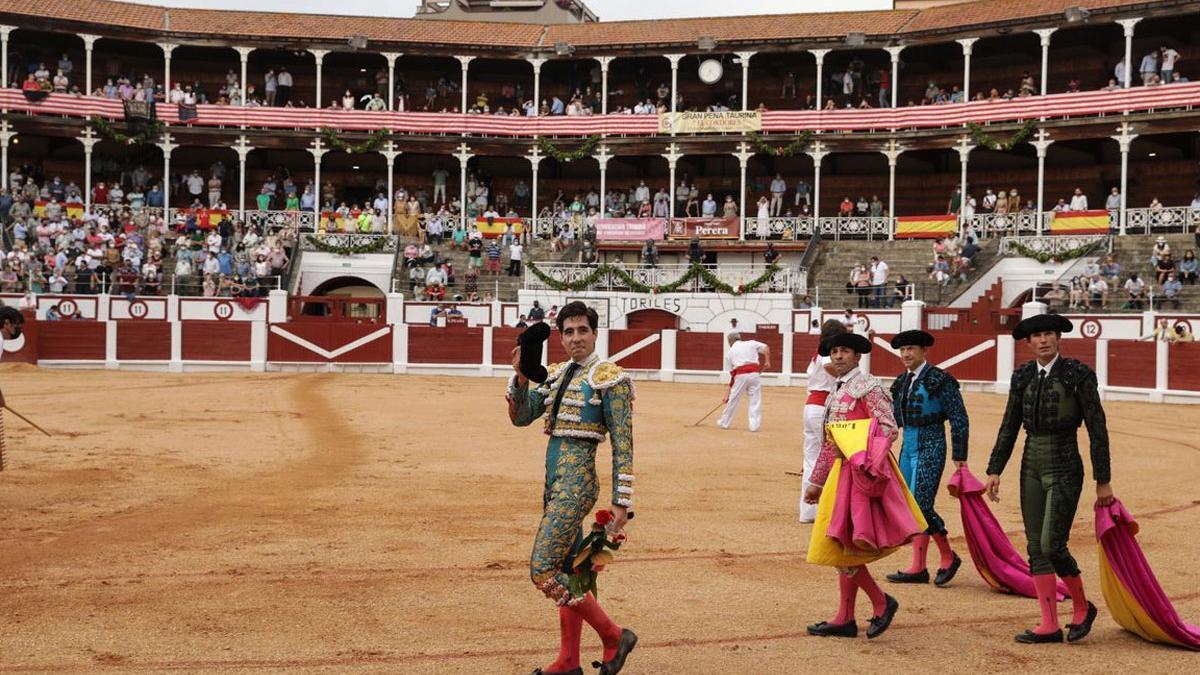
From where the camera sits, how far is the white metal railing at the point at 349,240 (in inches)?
1227

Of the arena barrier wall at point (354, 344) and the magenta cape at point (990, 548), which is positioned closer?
the magenta cape at point (990, 548)

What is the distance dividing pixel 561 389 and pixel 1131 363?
19367 mm

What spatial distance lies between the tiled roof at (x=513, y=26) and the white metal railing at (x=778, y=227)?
524 centimetres

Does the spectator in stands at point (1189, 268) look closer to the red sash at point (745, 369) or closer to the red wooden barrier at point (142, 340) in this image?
the red sash at point (745, 369)

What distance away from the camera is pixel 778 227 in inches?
1300

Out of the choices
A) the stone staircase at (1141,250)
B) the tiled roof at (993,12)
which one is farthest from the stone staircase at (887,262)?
the tiled roof at (993,12)

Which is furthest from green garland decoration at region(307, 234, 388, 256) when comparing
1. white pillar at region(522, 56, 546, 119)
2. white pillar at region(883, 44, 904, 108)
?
white pillar at region(883, 44, 904, 108)

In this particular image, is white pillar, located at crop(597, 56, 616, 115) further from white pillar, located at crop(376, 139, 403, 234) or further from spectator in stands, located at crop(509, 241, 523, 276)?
spectator in stands, located at crop(509, 241, 523, 276)

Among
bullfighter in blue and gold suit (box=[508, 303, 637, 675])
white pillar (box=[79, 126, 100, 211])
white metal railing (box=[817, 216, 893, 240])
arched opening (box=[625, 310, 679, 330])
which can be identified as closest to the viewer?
bullfighter in blue and gold suit (box=[508, 303, 637, 675])

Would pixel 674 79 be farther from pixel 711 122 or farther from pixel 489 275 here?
pixel 489 275

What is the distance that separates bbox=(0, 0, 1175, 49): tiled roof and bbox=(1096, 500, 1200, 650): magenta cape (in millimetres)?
29743

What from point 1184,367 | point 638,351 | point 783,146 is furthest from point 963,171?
point 1184,367

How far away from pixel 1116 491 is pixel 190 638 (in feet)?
26.2

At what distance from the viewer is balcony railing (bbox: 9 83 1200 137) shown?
1230 inches
